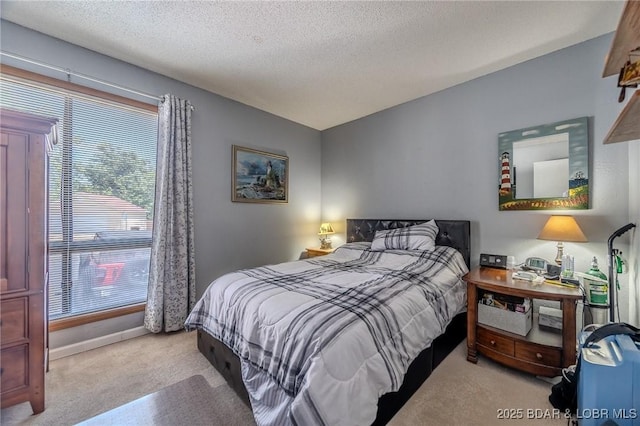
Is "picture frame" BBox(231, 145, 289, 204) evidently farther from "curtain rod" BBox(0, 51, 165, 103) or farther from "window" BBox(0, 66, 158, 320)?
"curtain rod" BBox(0, 51, 165, 103)

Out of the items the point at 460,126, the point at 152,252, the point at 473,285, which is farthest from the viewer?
the point at 460,126

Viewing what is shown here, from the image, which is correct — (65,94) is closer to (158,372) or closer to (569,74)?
(158,372)

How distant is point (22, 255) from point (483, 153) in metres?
3.73

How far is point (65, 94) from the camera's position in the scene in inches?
87.7

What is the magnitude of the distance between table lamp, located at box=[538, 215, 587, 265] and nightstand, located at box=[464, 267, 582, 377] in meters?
0.38

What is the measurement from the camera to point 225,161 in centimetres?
321

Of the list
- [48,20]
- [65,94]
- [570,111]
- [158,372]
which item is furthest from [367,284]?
[48,20]

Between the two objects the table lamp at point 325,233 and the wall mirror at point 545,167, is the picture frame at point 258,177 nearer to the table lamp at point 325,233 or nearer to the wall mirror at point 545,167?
the table lamp at point 325,233

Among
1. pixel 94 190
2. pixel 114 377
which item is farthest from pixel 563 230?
pixel 94 190

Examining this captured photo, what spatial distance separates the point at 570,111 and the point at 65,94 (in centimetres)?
436

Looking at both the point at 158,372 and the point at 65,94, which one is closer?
the point at 158,372

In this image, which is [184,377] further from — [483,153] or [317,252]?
[483,153]

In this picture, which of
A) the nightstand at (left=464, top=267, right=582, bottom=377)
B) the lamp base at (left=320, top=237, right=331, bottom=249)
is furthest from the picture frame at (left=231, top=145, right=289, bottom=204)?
the nightstand at (left=464, top=267, right=582, bottom=377)

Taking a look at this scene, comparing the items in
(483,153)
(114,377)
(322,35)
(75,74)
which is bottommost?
(114,377)
